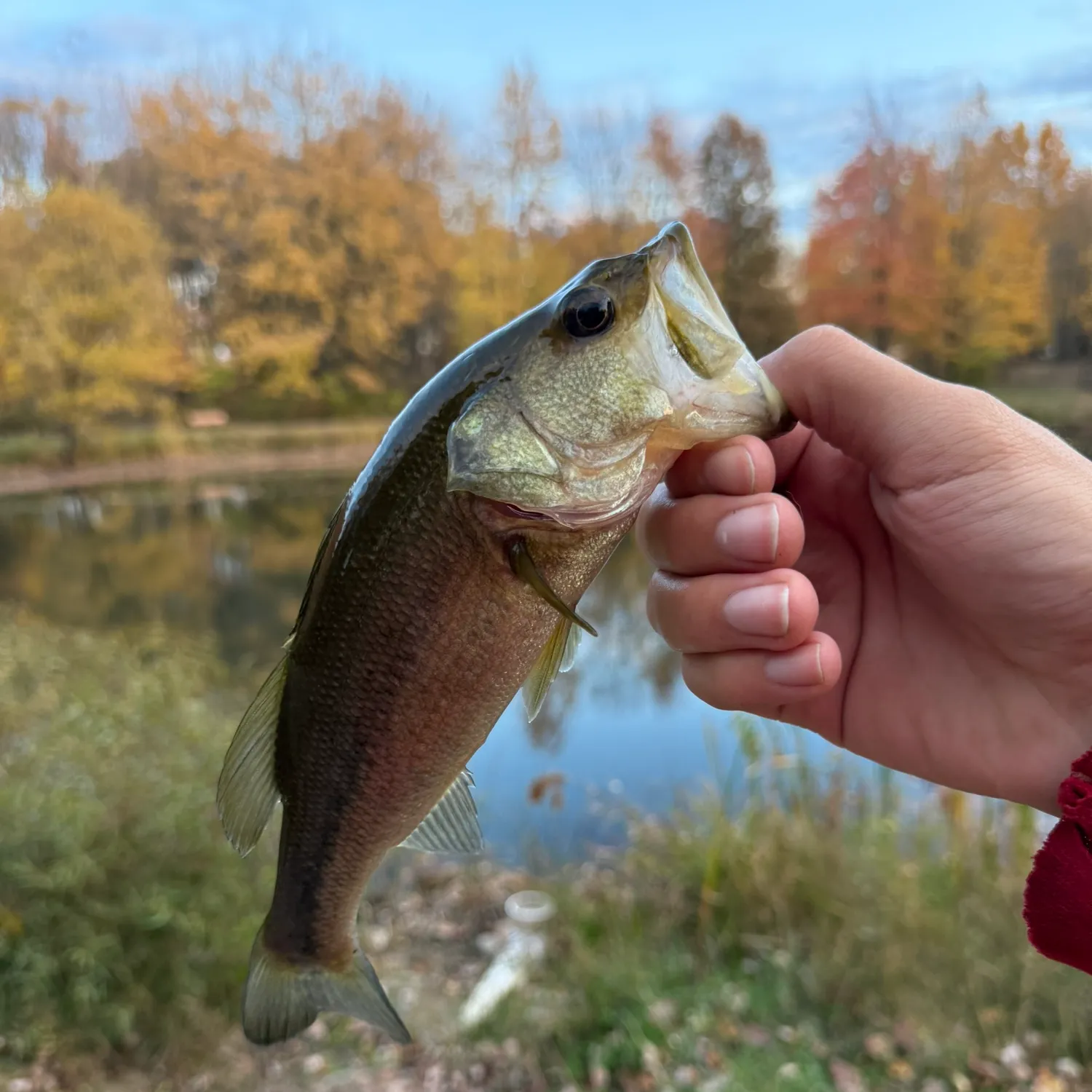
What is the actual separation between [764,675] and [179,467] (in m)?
15.6

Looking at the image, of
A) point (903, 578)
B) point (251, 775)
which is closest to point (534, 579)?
point (251, 775)

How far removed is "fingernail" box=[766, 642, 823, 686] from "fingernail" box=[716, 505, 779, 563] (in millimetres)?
194

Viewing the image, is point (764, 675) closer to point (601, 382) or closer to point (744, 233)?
point (601, 382)

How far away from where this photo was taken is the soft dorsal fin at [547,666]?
1306mm

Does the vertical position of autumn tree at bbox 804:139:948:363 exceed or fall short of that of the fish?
it exceeds it

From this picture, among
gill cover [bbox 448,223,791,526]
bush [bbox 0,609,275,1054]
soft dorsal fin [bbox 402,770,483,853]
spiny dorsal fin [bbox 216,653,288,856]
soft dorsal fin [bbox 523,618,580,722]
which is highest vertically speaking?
gill cover [bbox 448,223,791,526]

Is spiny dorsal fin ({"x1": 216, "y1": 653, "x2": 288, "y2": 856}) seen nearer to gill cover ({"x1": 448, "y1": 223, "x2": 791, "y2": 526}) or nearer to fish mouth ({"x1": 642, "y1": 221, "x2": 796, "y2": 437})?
gill cover ({"x1": 448, "y1": 223, "x2": 791, "y2": 526})

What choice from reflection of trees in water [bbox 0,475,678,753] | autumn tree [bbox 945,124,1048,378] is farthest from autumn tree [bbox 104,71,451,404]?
autumn tree [bbox 945,124,1048,378]

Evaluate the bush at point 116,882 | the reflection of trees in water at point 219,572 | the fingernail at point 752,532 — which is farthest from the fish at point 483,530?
the reflection of trees in water at point 219,572

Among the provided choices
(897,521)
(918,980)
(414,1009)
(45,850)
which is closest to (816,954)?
(918,980)

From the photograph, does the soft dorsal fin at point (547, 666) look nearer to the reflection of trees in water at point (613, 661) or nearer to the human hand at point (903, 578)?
the human hand at point (903, 578)

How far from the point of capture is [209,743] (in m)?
3.93

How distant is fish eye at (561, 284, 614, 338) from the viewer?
117cm

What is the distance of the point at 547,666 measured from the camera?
1320 mm
